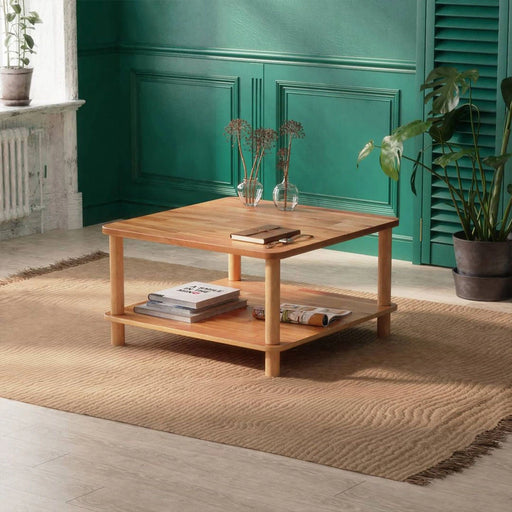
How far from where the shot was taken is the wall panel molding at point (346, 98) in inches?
223

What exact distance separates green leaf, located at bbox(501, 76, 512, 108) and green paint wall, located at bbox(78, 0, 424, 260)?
2.16 ft

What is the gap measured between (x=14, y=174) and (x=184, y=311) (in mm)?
2261

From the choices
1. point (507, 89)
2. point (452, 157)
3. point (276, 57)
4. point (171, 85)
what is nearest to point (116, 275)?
point (452, 157)

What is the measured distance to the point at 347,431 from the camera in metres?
3.43

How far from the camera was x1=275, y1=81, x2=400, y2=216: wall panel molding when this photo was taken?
5668 mm

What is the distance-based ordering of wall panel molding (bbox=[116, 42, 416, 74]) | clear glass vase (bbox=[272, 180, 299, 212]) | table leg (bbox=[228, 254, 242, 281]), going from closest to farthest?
clear glass vase (bbox=[272, 180, 299, 212]), table leg (bbox=[228, 254, 242, 281]), wall panel molding (bbox=[116, 42, 416, 74])

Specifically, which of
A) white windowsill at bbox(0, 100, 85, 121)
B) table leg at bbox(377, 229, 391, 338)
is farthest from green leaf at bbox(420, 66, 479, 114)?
A: white windowsill at bbox(0, 100, 85, 121)

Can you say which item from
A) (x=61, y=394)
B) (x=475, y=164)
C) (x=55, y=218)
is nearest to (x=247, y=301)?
(x=61, y=394)

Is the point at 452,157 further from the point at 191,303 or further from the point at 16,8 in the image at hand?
the point at 16,8

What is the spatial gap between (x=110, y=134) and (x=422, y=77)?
6.73 feet

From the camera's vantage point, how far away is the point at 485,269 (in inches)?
196

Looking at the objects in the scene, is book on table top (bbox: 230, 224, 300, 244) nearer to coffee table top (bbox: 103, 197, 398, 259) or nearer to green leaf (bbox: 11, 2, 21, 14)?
coffee table top (bbox: 103, 197, 398, 259)

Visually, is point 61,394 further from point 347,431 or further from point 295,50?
point 295,50

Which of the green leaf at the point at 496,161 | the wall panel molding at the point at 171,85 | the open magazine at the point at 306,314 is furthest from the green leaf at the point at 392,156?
the wall panel molding at the point at 171,85
